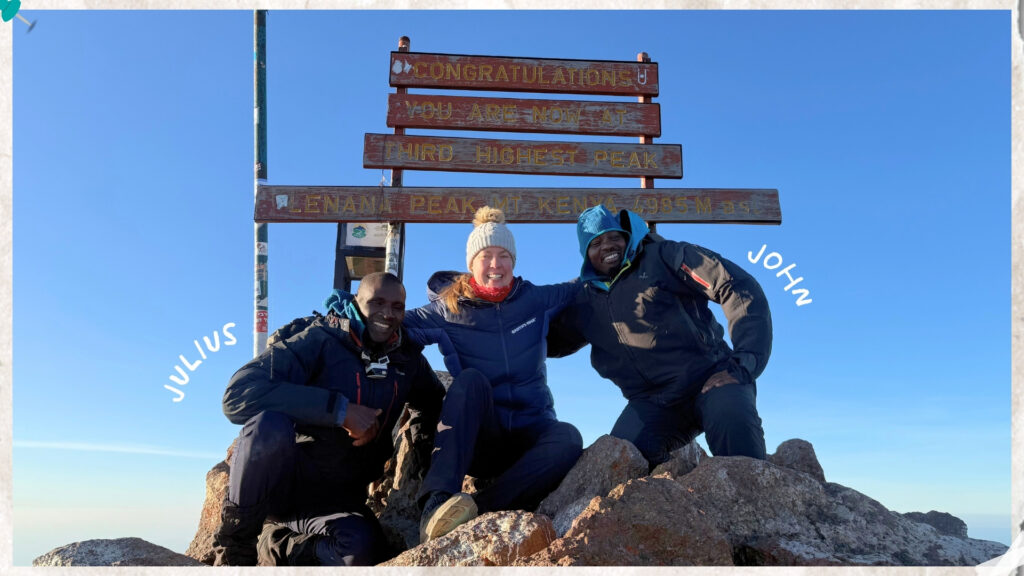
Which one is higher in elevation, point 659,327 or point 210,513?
point 659,327

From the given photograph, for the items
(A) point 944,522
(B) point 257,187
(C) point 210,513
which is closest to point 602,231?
(C) point 210,513

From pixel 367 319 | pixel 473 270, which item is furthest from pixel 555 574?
pixel 473 270

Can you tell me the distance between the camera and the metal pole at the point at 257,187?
27.6ft

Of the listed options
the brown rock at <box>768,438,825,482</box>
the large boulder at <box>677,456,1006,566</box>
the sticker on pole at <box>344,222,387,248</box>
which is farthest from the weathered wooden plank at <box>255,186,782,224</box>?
the large boulder at <box>677,456,1006,566</box>

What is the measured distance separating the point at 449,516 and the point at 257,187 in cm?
561

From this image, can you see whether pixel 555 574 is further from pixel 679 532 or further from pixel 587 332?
pixel 587 332

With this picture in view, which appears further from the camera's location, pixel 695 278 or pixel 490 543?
Result: pixel 695 278

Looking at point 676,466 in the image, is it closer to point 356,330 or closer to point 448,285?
point 448,285

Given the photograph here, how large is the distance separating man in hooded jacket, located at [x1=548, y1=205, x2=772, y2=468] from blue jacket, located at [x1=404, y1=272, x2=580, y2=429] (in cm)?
47

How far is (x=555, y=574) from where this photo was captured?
2676mm

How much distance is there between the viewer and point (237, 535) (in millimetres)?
3885

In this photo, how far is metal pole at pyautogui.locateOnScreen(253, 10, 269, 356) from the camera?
8.41m

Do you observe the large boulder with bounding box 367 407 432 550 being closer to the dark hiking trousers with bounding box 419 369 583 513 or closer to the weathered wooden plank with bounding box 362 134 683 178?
the dark hiking trousers with bounding box 419 369 583 513

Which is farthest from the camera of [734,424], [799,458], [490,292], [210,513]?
[210,513]
